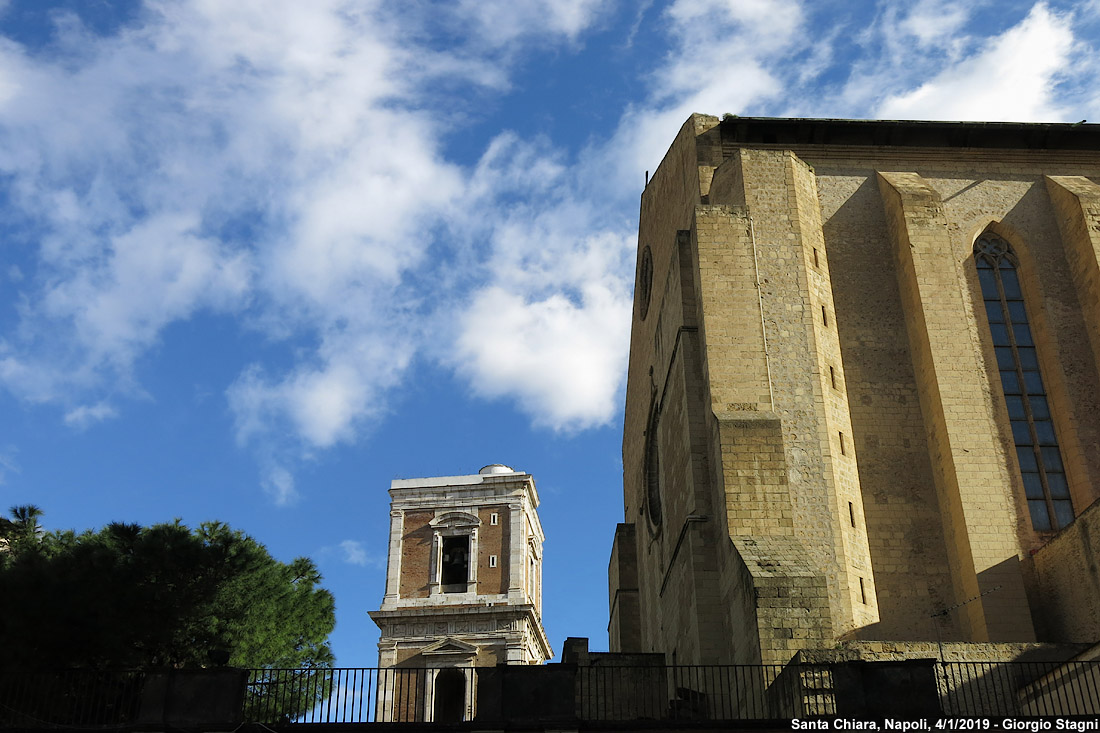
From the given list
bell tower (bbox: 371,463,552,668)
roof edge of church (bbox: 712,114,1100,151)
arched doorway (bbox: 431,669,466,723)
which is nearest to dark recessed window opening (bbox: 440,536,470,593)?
bell tower (bbox: 371,463,552,668)

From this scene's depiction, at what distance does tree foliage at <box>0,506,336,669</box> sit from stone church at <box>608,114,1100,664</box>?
7.10 m

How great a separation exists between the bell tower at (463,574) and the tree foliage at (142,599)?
47.3ft

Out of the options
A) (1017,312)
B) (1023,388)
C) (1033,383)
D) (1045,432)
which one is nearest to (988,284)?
(1017,312)

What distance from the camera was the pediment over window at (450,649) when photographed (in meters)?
33.7

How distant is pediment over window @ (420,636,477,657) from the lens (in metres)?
33.7

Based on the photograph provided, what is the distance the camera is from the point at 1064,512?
17.0m

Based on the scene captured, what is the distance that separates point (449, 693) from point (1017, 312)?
72.4 ft

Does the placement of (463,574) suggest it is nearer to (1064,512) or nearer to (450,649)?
(450,649)

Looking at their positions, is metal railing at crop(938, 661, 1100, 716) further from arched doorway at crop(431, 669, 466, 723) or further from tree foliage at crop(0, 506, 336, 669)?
arched doorway at crop(431, 669, 466, 723)

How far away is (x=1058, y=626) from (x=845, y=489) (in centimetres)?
352

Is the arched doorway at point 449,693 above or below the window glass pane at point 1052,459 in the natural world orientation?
below

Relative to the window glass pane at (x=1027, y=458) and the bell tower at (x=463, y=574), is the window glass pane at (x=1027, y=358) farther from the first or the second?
the bell tower at (x=463, y=574)

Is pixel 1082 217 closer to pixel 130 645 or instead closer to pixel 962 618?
pixel 962 618

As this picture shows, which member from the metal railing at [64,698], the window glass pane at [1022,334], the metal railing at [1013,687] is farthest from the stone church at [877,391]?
the metal railing at [64,698]
